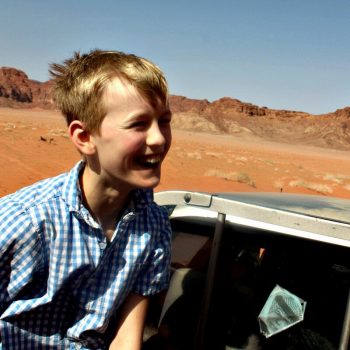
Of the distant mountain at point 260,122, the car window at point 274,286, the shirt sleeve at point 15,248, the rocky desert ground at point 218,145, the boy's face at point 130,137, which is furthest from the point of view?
the distant mountain at point 260,122

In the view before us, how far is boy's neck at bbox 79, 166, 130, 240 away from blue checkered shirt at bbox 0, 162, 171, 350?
0.15 feet

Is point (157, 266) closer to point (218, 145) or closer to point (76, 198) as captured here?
point (76, 198)

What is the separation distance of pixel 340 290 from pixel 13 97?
143 meters

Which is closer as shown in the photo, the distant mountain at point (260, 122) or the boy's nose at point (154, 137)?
the boy's nose at point (154, 137)

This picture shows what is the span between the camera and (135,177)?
1.61 metres

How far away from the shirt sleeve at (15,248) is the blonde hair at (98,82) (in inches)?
14.6

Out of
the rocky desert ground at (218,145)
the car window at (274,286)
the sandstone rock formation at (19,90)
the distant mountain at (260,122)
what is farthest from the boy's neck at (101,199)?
the sandstone rock formation at (19,90)

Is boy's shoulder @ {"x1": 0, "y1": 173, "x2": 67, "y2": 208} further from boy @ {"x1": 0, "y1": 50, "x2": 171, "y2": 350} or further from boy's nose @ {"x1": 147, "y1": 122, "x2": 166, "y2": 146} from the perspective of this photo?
boy's nose @ {"x1": 147, "y1": 122, "x2": 166, "y2": 146}

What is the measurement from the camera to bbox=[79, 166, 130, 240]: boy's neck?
1.70 meters

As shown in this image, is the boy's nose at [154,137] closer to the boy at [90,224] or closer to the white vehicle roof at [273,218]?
the boy at [90,224]

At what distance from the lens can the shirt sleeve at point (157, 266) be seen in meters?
1.77

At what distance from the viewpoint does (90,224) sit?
160cm

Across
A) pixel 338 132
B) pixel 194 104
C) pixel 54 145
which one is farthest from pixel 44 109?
pixel 54 145

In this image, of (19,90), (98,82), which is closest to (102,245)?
(98,82)
